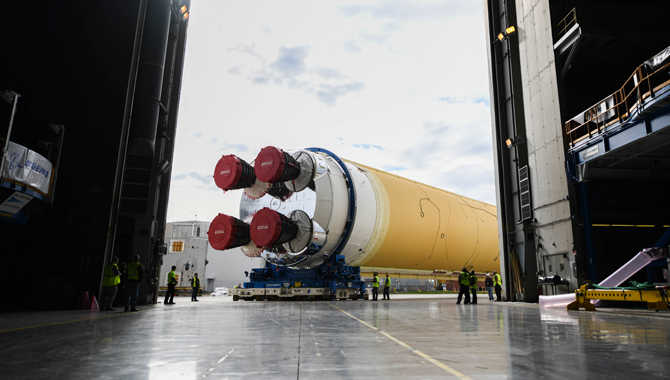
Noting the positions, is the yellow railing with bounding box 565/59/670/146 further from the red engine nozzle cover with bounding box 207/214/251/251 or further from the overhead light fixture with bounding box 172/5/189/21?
the overhead light fixture with bounding box 172/5/189/21

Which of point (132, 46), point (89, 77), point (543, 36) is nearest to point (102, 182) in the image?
point (89, 77)

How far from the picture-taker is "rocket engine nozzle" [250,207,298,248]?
11883 mm

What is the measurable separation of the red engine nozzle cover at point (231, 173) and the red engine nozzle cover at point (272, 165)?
0.47 m

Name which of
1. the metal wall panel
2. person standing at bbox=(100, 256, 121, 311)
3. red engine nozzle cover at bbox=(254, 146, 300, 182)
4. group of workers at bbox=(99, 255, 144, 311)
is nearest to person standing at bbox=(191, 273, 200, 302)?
group of workers at bbox=(99, 255, 144, 311)

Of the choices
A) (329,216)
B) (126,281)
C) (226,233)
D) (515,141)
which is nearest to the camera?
(126,281)

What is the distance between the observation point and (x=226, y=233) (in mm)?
12359

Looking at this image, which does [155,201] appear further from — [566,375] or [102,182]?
[566,375]

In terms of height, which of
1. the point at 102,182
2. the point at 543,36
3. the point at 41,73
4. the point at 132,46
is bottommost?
the point at 102,182

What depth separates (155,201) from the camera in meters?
12.6

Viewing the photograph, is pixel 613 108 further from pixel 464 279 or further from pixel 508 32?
pixel 464 279

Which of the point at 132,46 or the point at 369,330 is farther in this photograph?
the point at 132,46

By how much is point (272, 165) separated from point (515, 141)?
887 centimetres

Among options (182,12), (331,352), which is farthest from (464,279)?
(182,12)

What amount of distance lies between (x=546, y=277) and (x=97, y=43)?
47.4ft
